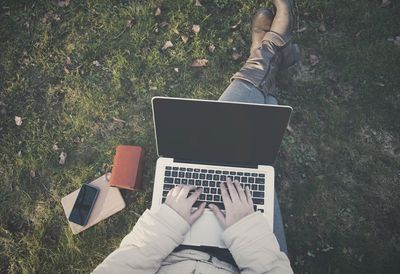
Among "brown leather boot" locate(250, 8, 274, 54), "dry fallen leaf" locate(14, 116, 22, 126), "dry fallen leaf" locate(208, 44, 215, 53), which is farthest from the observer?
"dry fallen leaf" locate(208, 44, 215, 53)

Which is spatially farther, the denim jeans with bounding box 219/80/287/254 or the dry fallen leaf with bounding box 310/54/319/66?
the dry fallen leaf with bounding box 310/54/319/66

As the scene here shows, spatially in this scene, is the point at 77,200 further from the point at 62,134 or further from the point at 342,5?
the point at 342,5

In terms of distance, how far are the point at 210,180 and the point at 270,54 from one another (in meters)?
1.87

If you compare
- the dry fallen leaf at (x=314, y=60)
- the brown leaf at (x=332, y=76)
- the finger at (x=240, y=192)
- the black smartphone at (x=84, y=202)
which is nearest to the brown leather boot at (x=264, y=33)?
the dry fallen leaf at (x=314, y=60)

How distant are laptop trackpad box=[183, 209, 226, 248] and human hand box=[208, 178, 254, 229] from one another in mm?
103

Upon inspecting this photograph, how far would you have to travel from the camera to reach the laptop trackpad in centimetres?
325

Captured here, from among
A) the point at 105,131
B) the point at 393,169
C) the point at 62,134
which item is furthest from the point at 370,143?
the point at 62,134

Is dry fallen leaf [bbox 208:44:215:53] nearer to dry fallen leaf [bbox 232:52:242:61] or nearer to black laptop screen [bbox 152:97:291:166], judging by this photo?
dry fallen leaf [bbox 232:52:242:61]

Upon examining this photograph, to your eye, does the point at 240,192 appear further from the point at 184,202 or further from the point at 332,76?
the point at 332,76

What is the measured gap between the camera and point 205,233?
3277mm

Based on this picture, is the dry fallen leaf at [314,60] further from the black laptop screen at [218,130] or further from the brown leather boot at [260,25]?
the black laptop screen at [218,130]

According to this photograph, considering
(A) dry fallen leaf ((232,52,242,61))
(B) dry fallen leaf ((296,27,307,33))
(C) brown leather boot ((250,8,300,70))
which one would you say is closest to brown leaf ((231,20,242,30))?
(C) brown leather boot ((250,8,300,70))

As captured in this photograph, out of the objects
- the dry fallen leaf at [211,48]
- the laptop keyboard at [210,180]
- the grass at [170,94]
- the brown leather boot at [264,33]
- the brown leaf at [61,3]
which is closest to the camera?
the laptop keyboard at [210,180]

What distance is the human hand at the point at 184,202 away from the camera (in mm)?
3162
